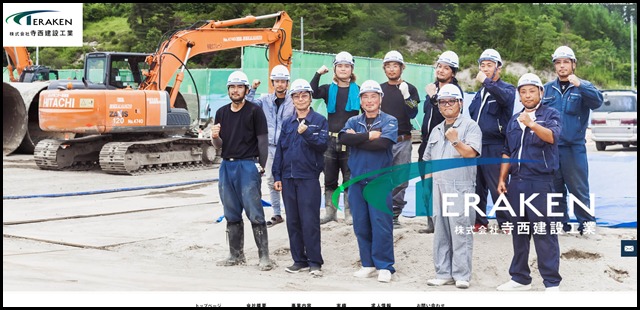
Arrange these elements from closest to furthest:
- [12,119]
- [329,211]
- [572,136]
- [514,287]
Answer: [514,287] < [572,136] < [329,211] < [12,119]

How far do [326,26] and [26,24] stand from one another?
2683 cm

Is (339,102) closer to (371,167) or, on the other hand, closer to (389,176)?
(389,176)

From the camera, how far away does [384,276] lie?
7.88 meters

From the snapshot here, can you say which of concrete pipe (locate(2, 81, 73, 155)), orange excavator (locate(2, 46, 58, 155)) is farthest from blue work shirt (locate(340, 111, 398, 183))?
orange excavator (locate(2, 46, 58, 155))

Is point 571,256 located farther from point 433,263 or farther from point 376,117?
point 376,117

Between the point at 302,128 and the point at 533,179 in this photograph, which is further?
the point at 302,128

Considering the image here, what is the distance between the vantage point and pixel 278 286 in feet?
25.2

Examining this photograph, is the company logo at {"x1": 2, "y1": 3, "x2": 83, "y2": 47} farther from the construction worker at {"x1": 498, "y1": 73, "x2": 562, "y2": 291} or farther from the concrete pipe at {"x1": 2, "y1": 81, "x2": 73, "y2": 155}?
the construction worker at {"x1": 498, "y1": 73, "x2": 562, "y2": 291}

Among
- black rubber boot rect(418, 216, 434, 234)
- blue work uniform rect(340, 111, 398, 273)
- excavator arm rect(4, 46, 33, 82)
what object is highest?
excavator arm rect(4, 46, 33, 82)

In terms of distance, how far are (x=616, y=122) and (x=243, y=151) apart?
667 inches

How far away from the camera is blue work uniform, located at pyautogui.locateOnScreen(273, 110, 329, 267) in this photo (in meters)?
8.27

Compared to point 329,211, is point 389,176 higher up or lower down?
higher up

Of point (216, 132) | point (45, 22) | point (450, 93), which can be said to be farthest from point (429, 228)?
point (45, 22)

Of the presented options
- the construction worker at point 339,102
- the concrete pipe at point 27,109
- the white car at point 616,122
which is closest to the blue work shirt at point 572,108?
the construction worker at point 339,102
